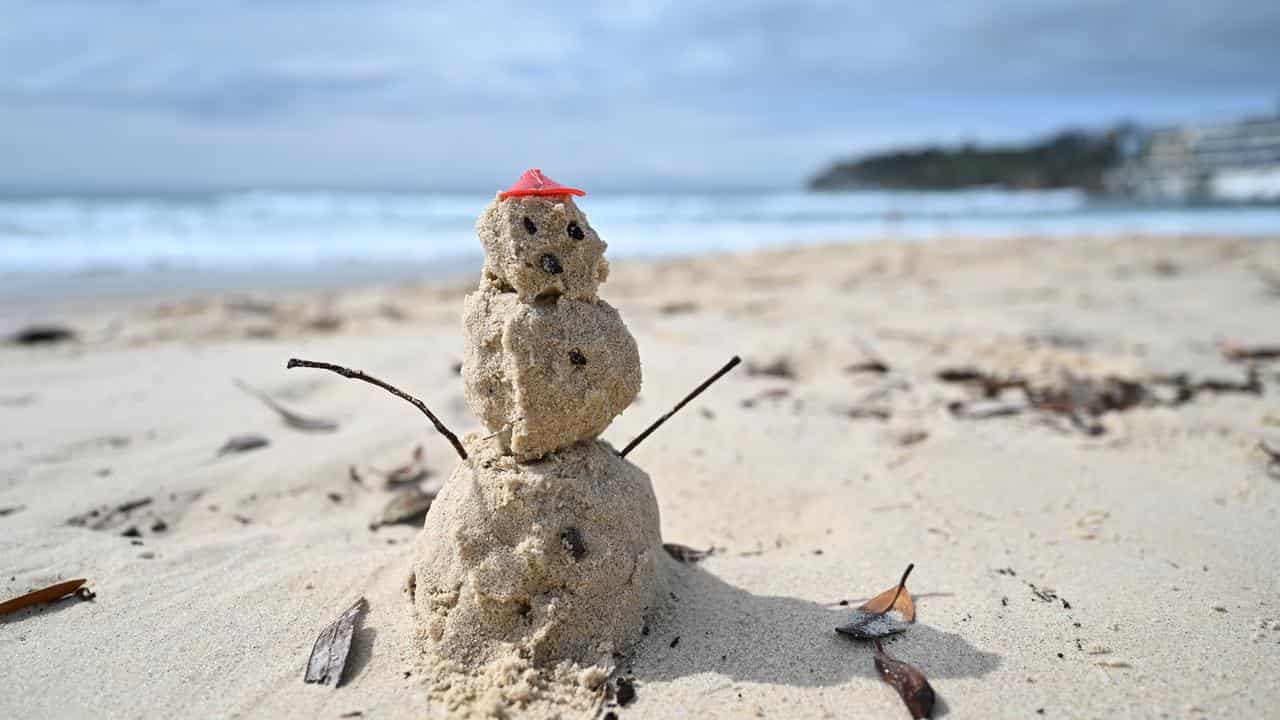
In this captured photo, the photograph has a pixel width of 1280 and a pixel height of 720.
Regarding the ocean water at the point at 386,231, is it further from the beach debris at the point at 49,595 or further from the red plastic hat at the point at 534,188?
the red plastic hat at the point at 534,188

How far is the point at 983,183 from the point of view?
133ft

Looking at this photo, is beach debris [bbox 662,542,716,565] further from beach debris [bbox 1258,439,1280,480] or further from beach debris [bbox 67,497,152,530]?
beach debris [bbox 1258,439,1280,480]

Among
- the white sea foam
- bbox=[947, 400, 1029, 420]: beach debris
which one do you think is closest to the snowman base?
bbox=[947, 400, 1029, 420]: beach debris

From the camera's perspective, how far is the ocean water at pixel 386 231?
13777 mm

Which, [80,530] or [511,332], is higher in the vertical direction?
[511,332]

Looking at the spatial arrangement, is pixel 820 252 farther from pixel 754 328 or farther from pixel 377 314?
pixel 377 314

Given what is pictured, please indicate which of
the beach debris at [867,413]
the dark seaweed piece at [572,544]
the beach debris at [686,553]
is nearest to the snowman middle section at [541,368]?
the dark seaweed piece at [572,544]

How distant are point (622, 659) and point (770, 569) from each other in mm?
728

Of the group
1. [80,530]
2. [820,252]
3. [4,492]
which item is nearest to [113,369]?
[4,492]

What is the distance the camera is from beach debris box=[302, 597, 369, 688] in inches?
79.0

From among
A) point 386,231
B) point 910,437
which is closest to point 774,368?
point 910,437

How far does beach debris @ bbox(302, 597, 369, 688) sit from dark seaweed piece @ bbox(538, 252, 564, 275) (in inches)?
44.2

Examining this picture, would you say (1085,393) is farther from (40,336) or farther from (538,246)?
(40,336)

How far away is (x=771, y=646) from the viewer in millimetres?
2107
